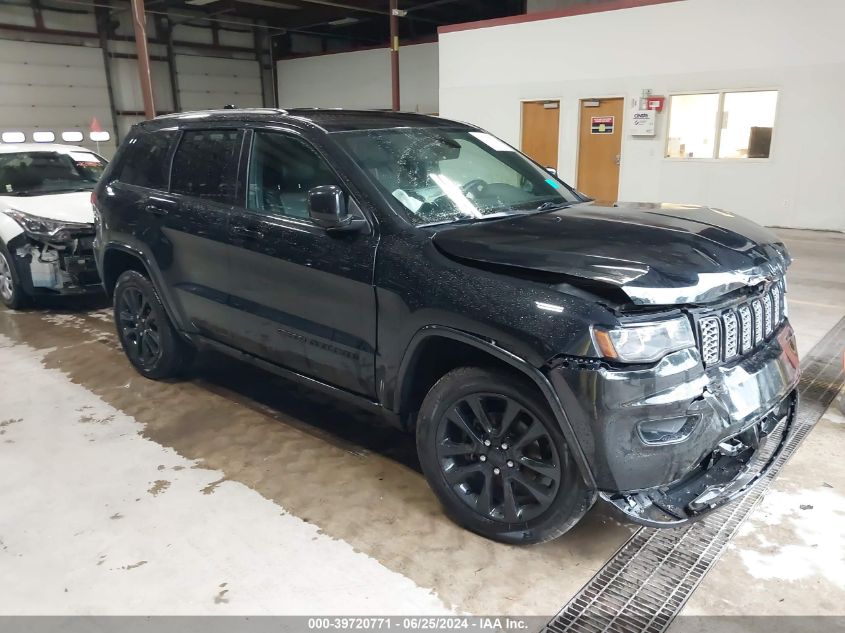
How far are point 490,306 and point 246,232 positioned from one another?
5.18 ft

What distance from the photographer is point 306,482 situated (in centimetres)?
319

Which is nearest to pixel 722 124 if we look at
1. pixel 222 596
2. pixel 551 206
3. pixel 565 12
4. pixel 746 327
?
pixel 565 12

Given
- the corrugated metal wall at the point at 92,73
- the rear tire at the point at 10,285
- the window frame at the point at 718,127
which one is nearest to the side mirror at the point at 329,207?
the rear tire at the point at 10,285

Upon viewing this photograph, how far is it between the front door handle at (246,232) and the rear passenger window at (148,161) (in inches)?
33.2

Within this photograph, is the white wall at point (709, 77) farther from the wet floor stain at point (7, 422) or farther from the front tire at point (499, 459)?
the wet floor stain at point (7, 422)

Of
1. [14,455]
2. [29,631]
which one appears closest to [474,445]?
[29,631]

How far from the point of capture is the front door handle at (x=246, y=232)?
3.31m

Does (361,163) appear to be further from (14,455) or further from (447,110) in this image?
(447,110)

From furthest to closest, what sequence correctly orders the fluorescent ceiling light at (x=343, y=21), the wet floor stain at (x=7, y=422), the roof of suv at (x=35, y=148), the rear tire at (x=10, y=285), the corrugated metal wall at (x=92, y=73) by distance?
the fluorescent ceiling light at (x=343, y=21)
the corrugated metal wall at (x=92, y=73)
the roof of suv at (x=35, y=148)
the rear tire at (x=10, y=285)
the wet floor stain at (x=7, y=422)

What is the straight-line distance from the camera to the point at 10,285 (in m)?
6.28

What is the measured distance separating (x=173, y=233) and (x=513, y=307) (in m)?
2.41

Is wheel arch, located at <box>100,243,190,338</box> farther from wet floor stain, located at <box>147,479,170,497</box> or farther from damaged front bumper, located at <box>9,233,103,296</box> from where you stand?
damaged front bumper, located at <box>9,233,103,296</box>

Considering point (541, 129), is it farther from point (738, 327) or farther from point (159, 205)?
point (738, 327)

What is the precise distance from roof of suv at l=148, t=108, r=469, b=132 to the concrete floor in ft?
5.59
